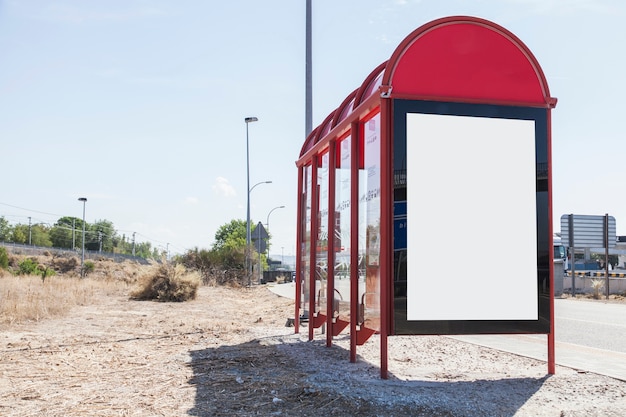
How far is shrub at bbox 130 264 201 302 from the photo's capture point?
19.9 metres

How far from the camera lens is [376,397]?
5.44 meters

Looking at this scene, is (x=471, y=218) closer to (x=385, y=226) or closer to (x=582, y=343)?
(x=385, y=226)

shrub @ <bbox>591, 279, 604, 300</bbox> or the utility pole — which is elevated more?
the utility pole

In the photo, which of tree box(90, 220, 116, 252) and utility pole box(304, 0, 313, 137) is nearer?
utility pole box(304, 0, 313, 137)

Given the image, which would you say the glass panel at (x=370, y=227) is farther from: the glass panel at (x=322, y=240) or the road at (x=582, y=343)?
the road at (x=582, y=343)

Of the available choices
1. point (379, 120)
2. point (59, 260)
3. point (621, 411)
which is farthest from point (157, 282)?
point (59, 260)

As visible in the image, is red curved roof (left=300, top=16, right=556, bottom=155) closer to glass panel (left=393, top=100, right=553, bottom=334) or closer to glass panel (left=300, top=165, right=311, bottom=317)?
glass panel (left=393, top=100, right=553, bottom=334)

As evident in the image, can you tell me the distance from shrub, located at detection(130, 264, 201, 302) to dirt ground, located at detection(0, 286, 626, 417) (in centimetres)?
890

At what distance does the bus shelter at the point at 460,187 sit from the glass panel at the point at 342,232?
1.02m

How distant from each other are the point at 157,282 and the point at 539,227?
1526 cm

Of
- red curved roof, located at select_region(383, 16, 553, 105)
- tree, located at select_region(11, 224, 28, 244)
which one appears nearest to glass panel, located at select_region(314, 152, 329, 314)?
red curved roof, located at select_region(383, 16, 553, 105)

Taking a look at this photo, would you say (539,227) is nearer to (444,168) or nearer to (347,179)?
(444,168)

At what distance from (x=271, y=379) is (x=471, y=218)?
253 centimetres

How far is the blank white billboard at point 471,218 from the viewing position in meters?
6.49
